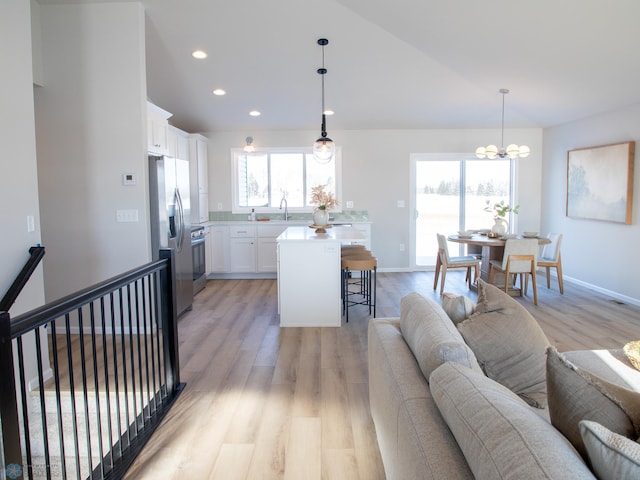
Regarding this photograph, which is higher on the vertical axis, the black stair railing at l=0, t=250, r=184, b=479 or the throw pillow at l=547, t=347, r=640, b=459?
the throw pillow at l=547, t=347, r=640, b=459

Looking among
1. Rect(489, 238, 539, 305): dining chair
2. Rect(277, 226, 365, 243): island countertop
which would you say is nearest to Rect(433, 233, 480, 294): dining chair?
Rect(489, 238, 539, 305): dining chair

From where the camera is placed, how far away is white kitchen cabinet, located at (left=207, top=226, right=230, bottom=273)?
686cm

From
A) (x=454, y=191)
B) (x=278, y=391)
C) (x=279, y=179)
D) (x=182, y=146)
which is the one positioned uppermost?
(x=182, y=146)

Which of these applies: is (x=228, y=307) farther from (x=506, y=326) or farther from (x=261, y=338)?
(x=506, y=326)

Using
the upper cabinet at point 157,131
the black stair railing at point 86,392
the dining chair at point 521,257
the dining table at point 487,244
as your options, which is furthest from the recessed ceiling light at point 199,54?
the dining chair at point 521,257

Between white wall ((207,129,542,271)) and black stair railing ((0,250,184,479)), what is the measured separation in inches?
162

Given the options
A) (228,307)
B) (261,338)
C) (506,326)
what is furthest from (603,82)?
(228,307)

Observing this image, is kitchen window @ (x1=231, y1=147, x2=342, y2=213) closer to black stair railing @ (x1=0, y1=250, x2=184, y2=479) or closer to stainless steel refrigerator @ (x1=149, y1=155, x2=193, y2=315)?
stainless steel refrigerator @ (x1=149, y1=155, x2=193, y2=315)

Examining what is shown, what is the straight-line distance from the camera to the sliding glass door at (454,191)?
7.31 meters

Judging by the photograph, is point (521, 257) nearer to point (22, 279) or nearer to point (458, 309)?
point (458, 309)

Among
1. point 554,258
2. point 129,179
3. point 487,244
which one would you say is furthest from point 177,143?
point 554,258

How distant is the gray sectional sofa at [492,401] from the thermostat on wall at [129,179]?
291 cm

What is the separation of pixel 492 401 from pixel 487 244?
4.58m

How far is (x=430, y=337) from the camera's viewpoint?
5.32 feet
